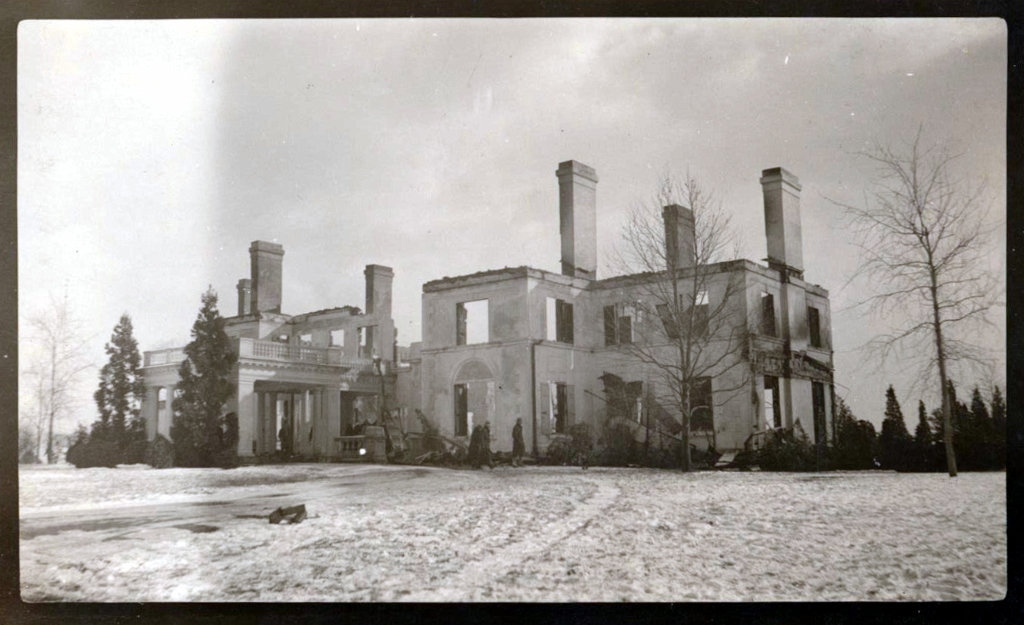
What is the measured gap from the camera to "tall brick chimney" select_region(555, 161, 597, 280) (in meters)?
4.93

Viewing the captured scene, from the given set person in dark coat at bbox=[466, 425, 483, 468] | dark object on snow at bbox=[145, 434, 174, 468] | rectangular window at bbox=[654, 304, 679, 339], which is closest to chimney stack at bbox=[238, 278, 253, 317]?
dark object on snow at bbox=[145, 434, 174, 468]

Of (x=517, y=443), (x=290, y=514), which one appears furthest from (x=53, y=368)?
(x=517, y=443)

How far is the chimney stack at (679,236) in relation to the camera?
4.87m

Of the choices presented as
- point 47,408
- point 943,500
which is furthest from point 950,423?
point 47,408

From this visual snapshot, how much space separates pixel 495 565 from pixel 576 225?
77.6 inches

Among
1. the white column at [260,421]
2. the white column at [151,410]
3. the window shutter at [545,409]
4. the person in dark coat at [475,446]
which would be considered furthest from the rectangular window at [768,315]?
the white column at [151,410]

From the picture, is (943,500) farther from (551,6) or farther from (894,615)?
(551,6)

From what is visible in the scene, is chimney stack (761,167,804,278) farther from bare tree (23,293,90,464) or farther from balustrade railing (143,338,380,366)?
bare tree (23,293,90,464)

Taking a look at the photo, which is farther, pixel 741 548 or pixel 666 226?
pixel 666 226

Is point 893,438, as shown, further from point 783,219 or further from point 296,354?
point 296,354

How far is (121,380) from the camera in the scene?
4.71 metres

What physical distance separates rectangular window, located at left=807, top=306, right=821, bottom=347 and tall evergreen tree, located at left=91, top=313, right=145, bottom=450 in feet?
12.3

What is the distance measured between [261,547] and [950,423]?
384 centimetres

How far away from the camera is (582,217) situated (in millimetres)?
4945
